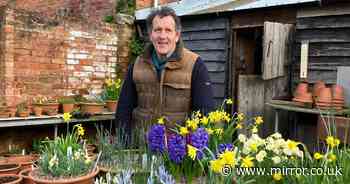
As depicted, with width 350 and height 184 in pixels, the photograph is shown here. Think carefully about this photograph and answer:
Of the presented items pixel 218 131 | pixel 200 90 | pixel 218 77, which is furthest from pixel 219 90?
pixel 218 131

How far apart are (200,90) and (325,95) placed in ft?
7.24

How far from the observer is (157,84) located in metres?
2.26

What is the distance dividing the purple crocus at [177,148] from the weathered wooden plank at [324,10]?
12.0 feet

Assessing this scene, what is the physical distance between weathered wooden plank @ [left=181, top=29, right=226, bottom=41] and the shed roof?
12.8 inches

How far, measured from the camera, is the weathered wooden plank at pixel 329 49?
4.26m

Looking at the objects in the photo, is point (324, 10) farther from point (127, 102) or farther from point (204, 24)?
point (127, 102)

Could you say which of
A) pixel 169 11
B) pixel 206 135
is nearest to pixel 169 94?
pixel 169 11

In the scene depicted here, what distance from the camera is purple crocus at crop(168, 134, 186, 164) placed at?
137cm

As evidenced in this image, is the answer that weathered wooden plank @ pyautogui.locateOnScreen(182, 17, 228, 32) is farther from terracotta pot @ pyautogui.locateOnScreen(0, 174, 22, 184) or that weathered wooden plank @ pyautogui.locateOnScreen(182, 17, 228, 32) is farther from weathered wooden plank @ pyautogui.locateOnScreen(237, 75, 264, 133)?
terracotta pot @ pyautogui.locateOnScreen(0, 174, 22, 184)

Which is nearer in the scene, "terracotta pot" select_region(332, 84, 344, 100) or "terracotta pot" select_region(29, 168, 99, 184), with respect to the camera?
"terracotta pot" select_region(29, 168, 99, 184)

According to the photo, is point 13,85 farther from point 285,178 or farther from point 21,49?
point 285,178

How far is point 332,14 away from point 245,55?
166 cm

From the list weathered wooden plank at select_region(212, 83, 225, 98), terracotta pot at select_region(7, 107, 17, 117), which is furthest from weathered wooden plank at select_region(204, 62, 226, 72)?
terracotta pot at select_region(7, 107, 17, 117)

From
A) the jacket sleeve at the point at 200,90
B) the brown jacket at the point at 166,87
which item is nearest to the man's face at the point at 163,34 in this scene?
the brown jacket at the point at 166,87
